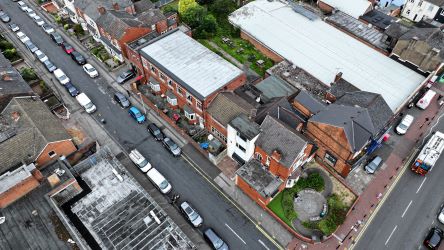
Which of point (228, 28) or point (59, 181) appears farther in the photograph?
point (228, 28)

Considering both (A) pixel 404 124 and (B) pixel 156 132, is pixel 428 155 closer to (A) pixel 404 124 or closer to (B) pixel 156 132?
(A) pixel 404 124

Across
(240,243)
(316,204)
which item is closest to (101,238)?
(240,243)

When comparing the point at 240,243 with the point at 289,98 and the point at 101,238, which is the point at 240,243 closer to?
the point at 101,238

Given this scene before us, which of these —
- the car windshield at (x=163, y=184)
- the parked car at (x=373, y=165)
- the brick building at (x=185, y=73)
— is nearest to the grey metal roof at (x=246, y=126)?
the brick building at (x=185, y=73)

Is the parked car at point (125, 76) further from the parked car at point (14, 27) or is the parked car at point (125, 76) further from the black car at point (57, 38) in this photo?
the parked car at point (14, 27)

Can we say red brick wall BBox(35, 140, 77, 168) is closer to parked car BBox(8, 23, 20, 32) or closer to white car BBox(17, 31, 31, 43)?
white car BBox(17, 31, 31, 43)

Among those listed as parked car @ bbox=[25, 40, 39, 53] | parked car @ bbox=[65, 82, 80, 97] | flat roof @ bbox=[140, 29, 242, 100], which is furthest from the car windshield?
parked car @ bbox=[25, 40, 39, 53]
